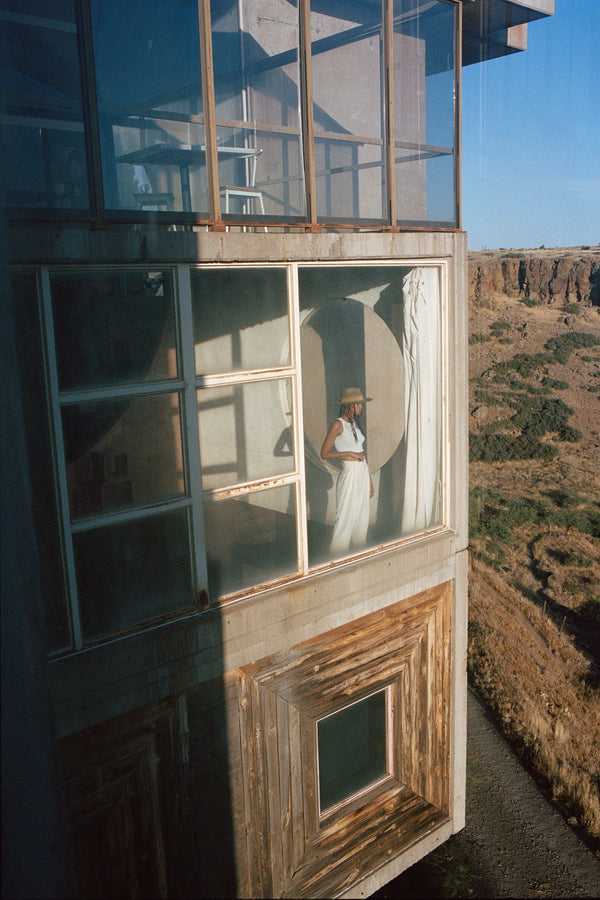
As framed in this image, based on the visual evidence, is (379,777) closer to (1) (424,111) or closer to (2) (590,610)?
(1) (424,111)

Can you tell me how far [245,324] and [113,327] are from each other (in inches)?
44.8

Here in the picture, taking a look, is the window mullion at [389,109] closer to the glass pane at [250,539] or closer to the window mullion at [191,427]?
the window mullion at [191,427]

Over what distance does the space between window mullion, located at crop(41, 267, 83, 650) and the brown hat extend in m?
2.39

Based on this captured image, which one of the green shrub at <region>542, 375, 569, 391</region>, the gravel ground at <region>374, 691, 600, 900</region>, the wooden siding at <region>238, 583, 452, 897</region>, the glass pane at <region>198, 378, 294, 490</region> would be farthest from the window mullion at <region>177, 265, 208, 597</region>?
the green shrub at <region>542, 375, 569, 391</region>

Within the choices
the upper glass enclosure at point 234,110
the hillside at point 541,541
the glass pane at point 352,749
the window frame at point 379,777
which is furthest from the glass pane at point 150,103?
the hillside at point 541,541

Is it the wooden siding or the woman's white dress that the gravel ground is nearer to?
the wooden siding

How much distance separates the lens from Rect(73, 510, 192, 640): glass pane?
418 cm

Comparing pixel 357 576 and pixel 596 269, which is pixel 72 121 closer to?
pixel 357 576

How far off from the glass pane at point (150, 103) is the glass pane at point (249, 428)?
4.21 ft

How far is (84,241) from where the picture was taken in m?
3.90

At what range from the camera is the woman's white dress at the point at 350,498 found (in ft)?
18.4

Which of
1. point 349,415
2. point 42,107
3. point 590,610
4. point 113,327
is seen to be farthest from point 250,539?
point 590,610

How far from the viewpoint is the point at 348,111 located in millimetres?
5328

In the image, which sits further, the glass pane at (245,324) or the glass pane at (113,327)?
the glass pane at (245,324)
